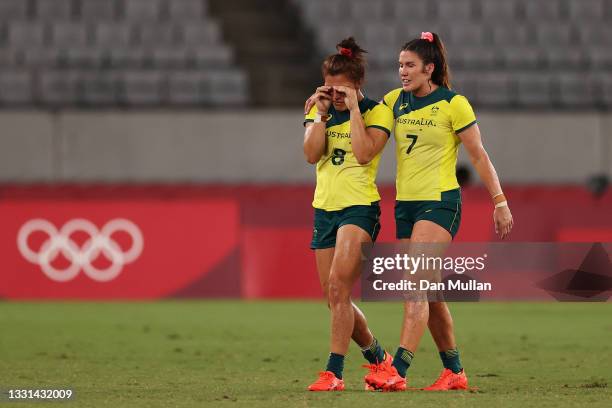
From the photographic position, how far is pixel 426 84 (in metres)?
7.36

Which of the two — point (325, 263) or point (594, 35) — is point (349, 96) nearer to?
point (325, 263)

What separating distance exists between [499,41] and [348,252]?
→ 48.9 feet

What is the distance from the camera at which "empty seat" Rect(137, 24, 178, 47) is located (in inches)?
799

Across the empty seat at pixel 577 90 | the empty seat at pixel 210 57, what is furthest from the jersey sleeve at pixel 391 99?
the empty seat at pixel 577 90

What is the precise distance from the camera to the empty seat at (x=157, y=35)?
20.3m

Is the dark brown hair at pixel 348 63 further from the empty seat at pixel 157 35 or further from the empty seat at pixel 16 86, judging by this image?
the empty seat at pixel 157 35

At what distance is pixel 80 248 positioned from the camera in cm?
1524

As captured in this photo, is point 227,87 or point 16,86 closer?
point 16,86

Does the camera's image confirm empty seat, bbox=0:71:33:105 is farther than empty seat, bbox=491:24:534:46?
No

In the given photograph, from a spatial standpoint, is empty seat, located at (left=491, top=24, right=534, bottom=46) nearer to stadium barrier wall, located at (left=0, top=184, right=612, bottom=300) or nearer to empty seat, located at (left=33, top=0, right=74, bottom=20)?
stadium barrier wall, located at (left=0, top=184, right=612, bottom=300)

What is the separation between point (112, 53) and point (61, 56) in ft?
2.61

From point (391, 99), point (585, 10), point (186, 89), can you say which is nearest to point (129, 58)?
point (186, 89)

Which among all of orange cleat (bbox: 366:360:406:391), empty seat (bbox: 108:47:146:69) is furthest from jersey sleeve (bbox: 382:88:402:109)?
empty seat (bbox: 108:47:146:69)

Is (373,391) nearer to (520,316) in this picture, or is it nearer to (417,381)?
(417,381)
